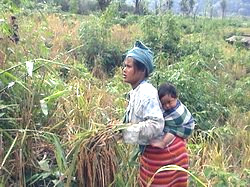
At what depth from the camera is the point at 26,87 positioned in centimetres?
271

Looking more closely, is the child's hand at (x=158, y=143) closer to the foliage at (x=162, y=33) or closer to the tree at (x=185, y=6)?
the foliage at (x=162, y=33)

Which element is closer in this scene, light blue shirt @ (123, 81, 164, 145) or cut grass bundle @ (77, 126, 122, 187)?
light blue shirt @ (123, 81, 164, 145)

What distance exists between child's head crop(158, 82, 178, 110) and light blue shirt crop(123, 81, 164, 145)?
0.09 metres

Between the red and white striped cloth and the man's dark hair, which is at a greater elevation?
the man's dark hair

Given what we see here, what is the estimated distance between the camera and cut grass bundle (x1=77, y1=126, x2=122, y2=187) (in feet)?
8.59

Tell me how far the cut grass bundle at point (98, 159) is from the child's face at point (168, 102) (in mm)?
330

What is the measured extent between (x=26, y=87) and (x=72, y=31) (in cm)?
681

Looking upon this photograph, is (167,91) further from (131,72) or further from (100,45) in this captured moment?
(100,45)

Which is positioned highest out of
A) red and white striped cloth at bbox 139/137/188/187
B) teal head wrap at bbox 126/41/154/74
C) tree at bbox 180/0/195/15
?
teal head wrap at bbox 126/41/154/74

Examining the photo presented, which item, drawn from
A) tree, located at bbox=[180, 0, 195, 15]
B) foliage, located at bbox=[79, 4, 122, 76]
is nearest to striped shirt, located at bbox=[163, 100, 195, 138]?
foliage, located at bbox=[79, 4, 122, 76]

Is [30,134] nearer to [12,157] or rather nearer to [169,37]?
[12,157]

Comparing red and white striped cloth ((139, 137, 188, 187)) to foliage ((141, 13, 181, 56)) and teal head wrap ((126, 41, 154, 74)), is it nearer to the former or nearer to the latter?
teal head wrap ((126, 41, 154, 74))

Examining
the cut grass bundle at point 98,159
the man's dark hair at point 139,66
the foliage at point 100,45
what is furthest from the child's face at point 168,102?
the foliage at point 100,45

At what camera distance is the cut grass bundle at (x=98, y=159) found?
262 cm
